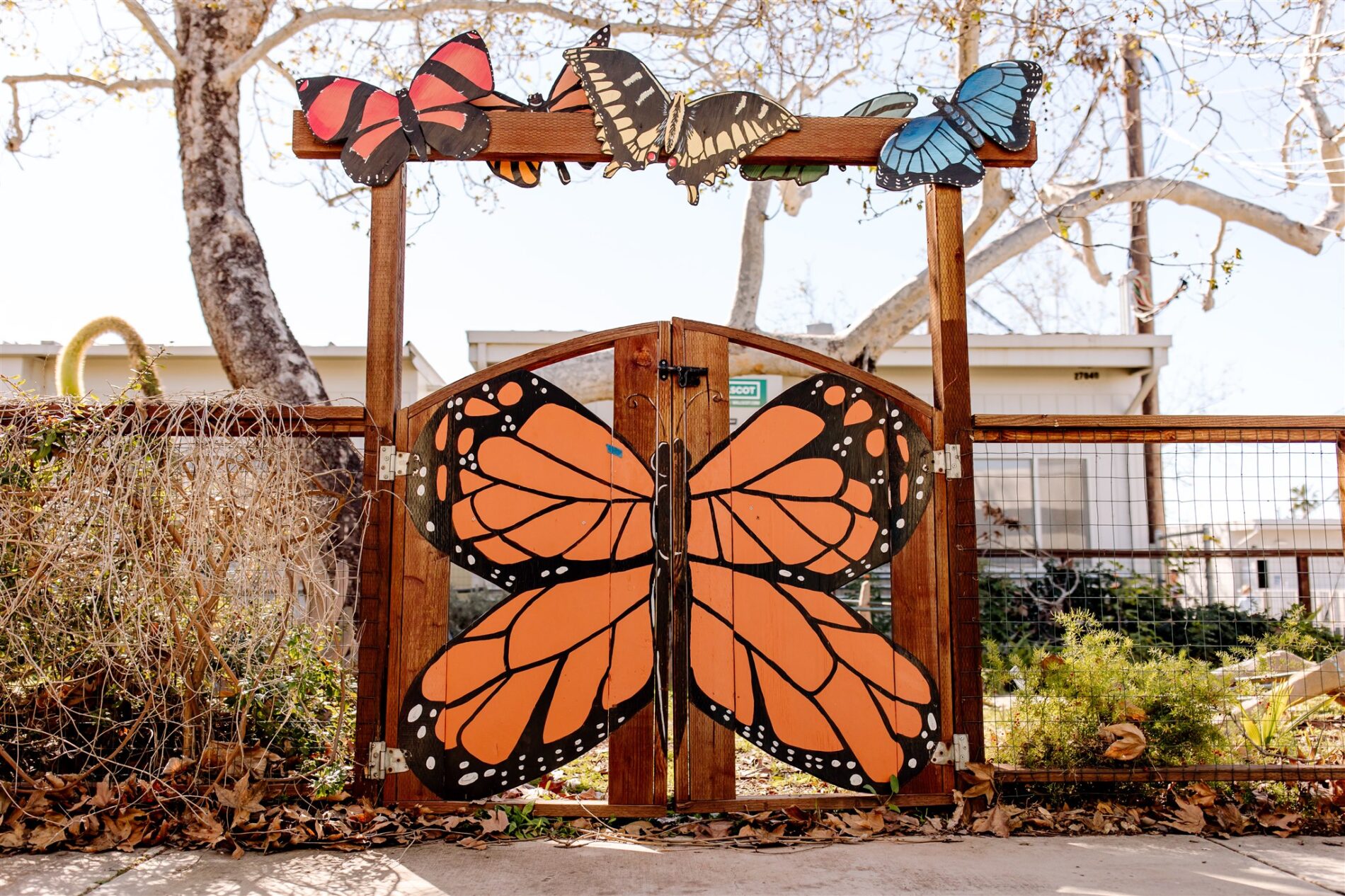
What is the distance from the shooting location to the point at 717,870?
10.0ft

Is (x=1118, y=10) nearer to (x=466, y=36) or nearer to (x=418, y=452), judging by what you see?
(x=466, y=36)

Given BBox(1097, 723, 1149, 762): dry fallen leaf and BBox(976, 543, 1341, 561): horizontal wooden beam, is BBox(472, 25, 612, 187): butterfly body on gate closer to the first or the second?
BBox(976, 543, 1341, 561): horizontal wooden beam

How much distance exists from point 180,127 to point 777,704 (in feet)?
18.8

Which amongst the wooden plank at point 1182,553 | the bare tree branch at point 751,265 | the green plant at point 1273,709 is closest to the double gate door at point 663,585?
the wooden plank at point 1182,553

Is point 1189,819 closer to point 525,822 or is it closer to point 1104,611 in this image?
point 525,822

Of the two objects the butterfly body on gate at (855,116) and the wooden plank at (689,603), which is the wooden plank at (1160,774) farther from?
the butterfly body on gate at (855,116)

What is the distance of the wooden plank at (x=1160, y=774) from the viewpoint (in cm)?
365

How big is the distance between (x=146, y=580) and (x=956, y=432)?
3.10 metres

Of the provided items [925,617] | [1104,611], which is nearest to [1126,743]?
[925,617]

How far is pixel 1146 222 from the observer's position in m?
12.9

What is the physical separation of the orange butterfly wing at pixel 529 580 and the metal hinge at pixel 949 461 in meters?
1.15

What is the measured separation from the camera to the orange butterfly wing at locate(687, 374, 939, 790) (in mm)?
3652

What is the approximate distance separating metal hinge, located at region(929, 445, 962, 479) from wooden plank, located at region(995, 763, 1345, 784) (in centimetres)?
114

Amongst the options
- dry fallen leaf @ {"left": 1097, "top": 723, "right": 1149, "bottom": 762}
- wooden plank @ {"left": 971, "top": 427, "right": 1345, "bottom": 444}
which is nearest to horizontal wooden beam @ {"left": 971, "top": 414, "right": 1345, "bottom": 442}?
wooden plank @ {"left": 971, "top": 427, "right": 1345, "bottom": 444}
